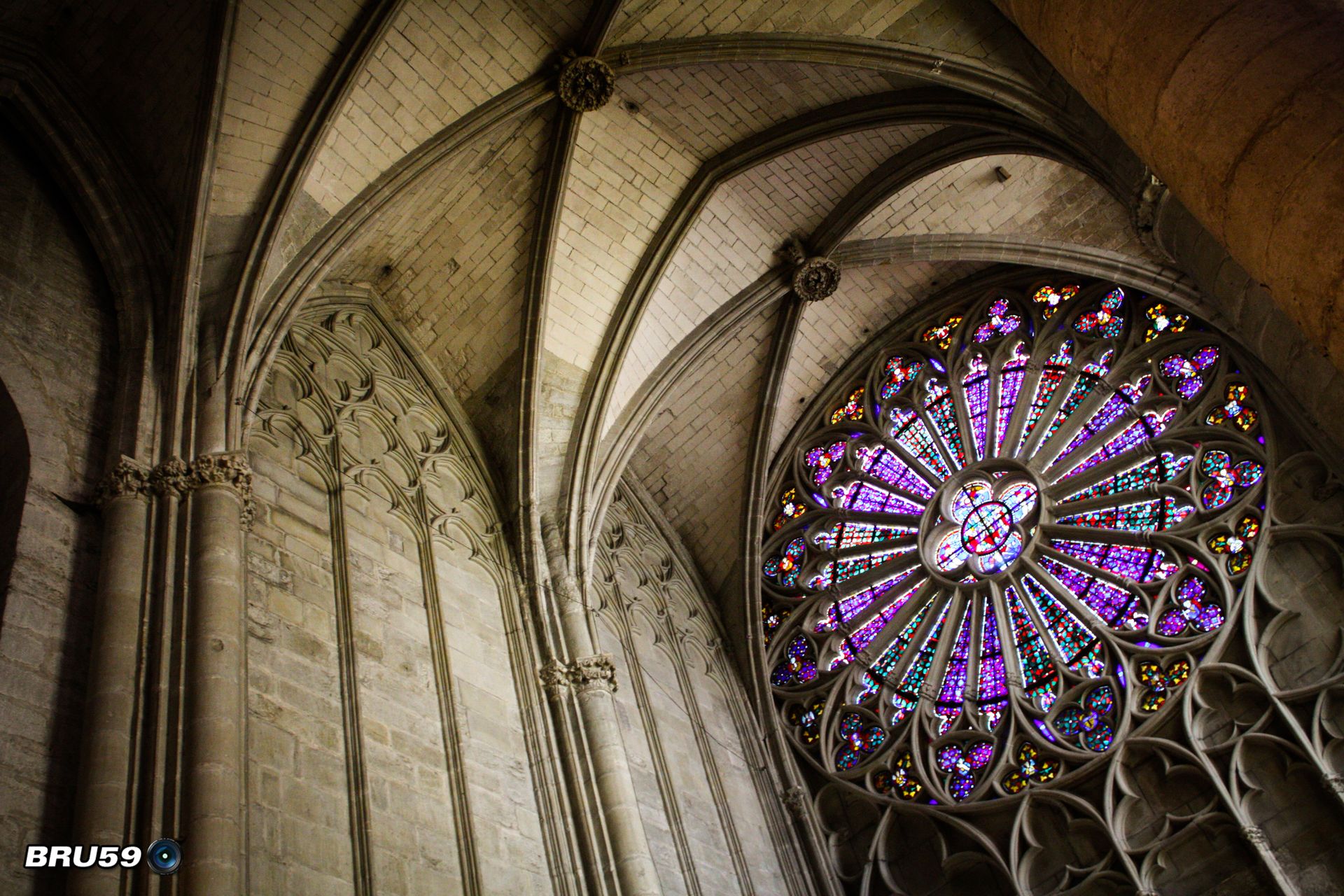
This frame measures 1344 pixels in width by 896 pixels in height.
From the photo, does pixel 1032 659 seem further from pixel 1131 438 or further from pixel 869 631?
pixel 1131 438

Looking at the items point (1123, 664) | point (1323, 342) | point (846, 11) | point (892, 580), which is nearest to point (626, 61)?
point (846, 11)

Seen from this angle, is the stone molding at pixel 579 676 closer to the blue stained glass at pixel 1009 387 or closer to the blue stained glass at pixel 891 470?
the blue stained glass at pixel 891 470

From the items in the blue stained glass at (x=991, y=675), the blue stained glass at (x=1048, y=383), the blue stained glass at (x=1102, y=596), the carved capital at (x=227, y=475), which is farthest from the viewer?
the blue stained glass at (x=1048, y=383)

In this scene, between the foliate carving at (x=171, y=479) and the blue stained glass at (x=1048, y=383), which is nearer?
the foliate carving at (x=171, y=479)

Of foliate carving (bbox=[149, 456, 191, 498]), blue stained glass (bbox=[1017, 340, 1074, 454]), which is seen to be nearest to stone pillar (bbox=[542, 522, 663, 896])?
foliate carving (bbox=[149, 456, 191, 498])

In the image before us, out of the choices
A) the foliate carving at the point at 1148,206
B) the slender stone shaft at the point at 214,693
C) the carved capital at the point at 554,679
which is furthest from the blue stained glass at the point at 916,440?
the slender stone shaft at the point at 214,693

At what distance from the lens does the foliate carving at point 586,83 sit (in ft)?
34.1

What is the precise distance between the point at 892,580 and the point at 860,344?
2.48m

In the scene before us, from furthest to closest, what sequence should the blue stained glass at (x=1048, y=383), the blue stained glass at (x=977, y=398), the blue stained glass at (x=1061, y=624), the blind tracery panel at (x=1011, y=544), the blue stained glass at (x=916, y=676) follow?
1. the blue stained glass at (x=977, y=398)
2. the blue stained glass at (x=1048, y=383)
3. the blue stained glass at (x=916, y=676)
4. the blue stained glass at (x=1061, y=624)
5. the blind tracery panel at (x=1011, y=544)

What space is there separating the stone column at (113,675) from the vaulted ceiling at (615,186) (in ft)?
4.72

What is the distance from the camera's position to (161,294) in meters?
8.69

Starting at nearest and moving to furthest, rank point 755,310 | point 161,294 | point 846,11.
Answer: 1. point 161,294
2. point 846,11
3. point 755,310

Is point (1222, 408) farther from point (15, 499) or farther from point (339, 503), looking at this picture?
point (15, 499)

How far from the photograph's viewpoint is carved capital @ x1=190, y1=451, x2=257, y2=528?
7535 mm
